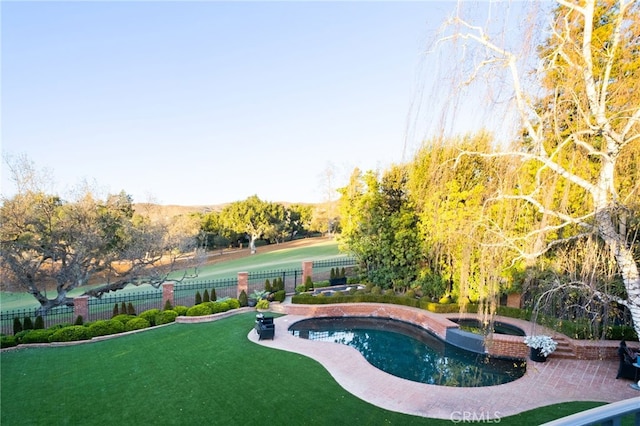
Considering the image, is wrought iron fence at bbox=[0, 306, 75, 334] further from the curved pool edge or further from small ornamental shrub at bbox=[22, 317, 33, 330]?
the curved pool edge

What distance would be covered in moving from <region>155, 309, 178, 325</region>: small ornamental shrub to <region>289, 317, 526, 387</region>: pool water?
15.8ft

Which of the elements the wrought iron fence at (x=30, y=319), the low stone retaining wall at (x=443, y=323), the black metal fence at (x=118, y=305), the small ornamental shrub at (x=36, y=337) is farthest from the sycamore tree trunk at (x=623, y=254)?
the wrought iron fence at (x=30, y=319)

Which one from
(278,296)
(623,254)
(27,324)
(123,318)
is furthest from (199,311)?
(623,254)

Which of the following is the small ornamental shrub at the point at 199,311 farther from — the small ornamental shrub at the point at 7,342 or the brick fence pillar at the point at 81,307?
the small ornamental shrub at the point at 7,342

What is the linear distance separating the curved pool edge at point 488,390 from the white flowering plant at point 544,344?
408 millimetres

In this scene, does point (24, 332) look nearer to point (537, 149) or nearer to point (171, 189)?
point (537, 149)

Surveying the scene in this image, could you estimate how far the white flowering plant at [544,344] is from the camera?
1036cm

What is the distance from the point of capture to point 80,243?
692 inches

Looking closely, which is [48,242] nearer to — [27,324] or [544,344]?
[27,324]

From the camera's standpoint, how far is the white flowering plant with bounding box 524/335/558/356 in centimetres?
1036

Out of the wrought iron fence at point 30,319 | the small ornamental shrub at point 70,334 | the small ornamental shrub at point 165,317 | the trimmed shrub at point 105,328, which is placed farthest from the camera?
the small ornamental shrub at point 165,317

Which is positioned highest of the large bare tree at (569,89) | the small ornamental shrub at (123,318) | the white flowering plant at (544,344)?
the large bare tree at (569,89)

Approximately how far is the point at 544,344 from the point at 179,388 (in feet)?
31.9

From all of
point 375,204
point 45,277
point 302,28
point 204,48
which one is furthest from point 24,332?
point 375,204
